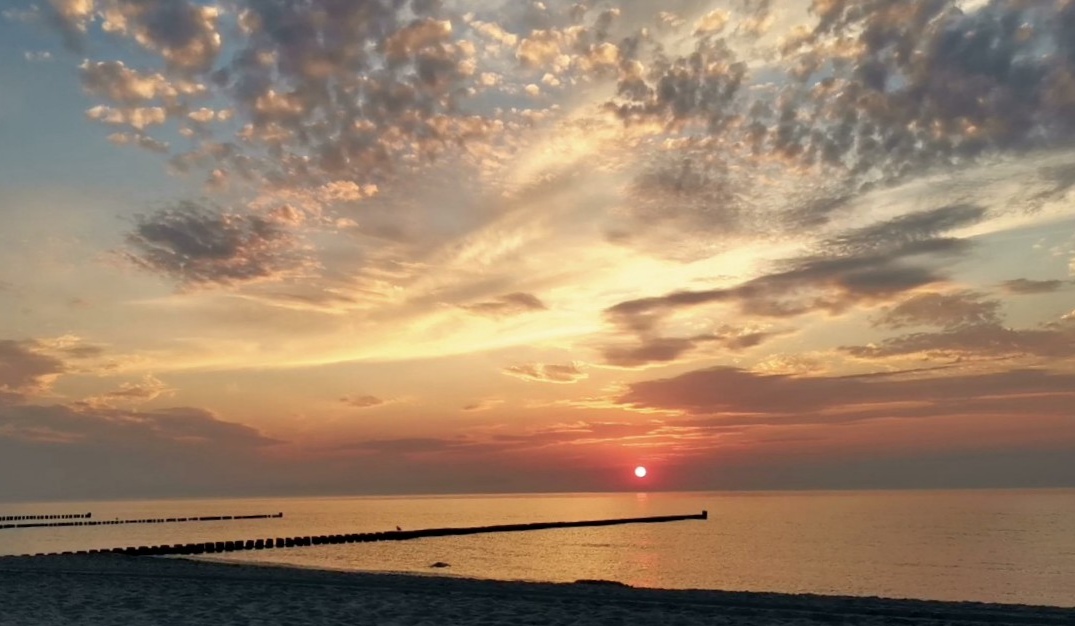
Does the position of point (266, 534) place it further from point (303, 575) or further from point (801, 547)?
point (303, 575)

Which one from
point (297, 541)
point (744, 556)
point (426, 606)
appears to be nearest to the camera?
point (426, 606)

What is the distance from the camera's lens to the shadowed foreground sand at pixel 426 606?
16359 millimetres

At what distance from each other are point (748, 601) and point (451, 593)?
7606 millimetres

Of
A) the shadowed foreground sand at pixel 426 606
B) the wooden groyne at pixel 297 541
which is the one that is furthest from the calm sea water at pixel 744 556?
the shadowed foreground sand at pixel 426 606

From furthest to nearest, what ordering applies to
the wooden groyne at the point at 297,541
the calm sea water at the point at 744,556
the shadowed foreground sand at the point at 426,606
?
the wooden groyne at the point at 297,541 < the calm sea water at the point at 744,556 < the shadowed foreground sand at the point at 426,606

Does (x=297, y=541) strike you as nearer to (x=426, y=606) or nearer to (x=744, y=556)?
(x=744, y=556)

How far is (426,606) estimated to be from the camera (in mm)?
18188

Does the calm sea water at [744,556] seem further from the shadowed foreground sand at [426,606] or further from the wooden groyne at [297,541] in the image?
the shadowed foreground sand at [426,606]

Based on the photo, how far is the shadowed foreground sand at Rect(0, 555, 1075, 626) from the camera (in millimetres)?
16359

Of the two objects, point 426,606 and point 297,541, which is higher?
point 426,606

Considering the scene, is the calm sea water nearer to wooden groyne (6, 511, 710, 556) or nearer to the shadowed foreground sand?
wooden groyne (6, 511, 710, 556)

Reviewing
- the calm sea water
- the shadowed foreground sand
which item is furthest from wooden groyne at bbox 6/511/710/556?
the shadowed foreground sand

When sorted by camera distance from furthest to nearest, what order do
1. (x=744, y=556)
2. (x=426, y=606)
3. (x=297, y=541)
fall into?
(x=297, y=541) → (x=744, y=556) → (x=426, y=606)

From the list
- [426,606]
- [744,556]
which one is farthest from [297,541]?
[426,606]
